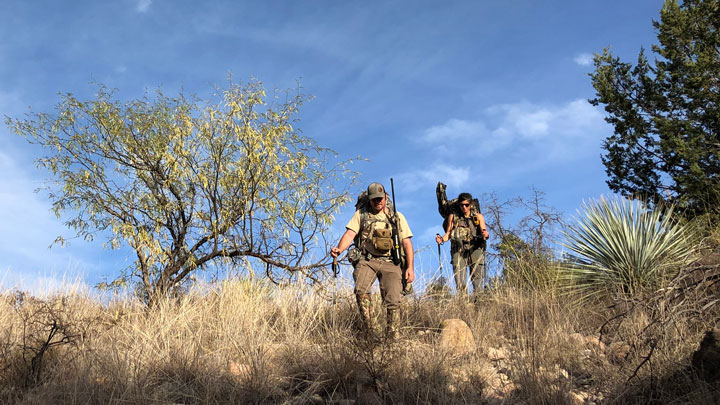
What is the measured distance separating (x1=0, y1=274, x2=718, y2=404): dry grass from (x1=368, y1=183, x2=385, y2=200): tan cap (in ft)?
4.53

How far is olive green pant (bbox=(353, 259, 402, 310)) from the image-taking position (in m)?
7.04

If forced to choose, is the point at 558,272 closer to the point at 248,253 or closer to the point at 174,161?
the point at 248,253

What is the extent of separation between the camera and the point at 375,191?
281 inches

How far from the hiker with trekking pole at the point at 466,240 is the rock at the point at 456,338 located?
207 centimetres

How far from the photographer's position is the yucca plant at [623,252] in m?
8.78

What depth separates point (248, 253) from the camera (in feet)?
38.7

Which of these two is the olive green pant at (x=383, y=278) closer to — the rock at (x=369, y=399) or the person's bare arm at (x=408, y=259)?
the person's bare arm at (x=408, y=259)

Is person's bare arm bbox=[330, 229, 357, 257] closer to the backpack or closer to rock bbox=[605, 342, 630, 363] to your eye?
the backpack

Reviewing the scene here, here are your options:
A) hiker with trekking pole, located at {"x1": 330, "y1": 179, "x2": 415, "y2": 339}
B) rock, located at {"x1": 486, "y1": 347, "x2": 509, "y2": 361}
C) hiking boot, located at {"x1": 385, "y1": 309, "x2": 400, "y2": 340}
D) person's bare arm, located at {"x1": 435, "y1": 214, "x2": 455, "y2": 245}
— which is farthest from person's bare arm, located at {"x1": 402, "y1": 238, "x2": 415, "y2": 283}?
person's bare arm, located at {"x1": 435, "y1": 214, "x2": 455, "y2": 245}

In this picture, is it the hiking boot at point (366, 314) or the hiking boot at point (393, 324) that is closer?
the hiking boot at point (393, 324)

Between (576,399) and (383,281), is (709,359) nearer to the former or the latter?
(576,399)

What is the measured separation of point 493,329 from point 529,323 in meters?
0.54

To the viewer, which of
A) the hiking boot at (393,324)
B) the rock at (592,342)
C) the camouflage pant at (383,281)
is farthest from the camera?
the camouflage pant at (383,281)

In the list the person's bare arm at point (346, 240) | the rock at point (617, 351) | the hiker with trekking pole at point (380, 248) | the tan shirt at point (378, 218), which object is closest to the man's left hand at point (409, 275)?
the hiker with trekking pole at point (380, 248)
